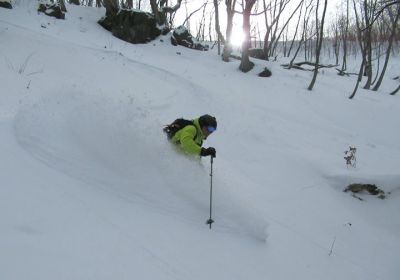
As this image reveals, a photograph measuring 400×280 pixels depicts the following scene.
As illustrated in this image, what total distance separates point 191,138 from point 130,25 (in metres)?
12.9

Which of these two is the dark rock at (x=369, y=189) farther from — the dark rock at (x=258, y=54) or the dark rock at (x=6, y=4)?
the dark rock at (x=258, y=54)

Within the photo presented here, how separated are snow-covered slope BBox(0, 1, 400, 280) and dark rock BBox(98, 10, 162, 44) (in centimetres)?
451

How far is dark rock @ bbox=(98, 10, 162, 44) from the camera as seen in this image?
674 inches

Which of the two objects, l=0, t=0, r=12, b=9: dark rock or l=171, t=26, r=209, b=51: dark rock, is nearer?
l=0, t=0, r=12, b=9: dark rock

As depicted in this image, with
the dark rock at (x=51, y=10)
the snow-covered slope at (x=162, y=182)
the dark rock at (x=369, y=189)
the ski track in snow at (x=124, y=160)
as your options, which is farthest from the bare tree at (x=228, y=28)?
the ski track in snow at (x=124, y=160)

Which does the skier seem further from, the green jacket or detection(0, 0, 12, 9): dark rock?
detection(0, 0, 12, 9): dark rock

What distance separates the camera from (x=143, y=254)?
4.25 m

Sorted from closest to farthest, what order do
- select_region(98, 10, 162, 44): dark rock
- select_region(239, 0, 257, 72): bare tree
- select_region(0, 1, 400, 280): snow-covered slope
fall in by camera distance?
1. select_region(0, 1, 400, 280): snow-covered slope
2. select_region(239, 0, 257, 72): bare tree
3. select_region(98, 10, 162, 44): dark rock

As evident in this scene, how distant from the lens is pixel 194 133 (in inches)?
229

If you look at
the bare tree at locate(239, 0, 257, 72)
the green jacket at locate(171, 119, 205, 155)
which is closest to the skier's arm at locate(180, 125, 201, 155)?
the green jacket at locate(171, 119, 205, 155)

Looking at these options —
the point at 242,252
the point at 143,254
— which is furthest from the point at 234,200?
the point at 143,254

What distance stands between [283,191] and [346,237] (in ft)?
4.88

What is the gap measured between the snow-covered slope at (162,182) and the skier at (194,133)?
1.36 ft

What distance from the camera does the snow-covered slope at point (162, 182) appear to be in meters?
4.18
